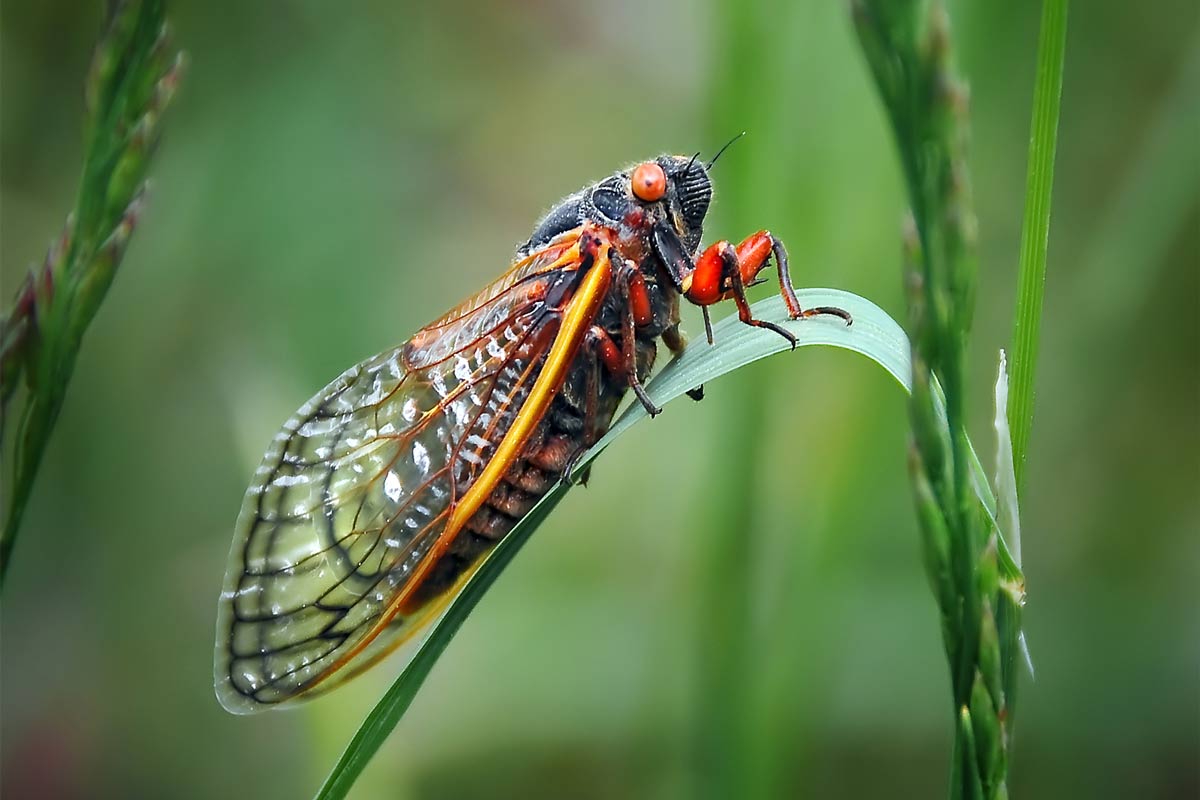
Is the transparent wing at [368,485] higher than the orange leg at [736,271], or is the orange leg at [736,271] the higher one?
the orange leg at [736,271]

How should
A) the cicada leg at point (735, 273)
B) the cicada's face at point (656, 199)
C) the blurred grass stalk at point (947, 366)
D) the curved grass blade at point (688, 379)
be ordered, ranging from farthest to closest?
1. the cicada's face at point (656, 199)
2. the cicada leg at point (735, 273)
3. the curved grass blade at point (688, 379)
4. the blurred grass stalk at point (947, 366)

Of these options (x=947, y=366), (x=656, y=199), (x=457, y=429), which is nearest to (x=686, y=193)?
(x=656, y=199)

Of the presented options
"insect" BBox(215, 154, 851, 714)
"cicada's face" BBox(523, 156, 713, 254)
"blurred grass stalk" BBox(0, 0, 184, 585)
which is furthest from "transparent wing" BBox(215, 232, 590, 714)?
"blurred grass stalk" BBox(0, 0, 184, 585)

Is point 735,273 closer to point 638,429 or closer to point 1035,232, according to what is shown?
point 1035,232

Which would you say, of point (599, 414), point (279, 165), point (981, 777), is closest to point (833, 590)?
point (599, 414)

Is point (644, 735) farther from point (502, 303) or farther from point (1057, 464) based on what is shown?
point (1057, 464)

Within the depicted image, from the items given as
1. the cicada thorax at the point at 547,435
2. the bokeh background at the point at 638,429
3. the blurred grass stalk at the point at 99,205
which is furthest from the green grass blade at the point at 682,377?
the blurred grass stalk at the point at 99,205

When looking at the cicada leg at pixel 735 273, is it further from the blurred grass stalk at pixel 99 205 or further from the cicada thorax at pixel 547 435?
the blurred grass stalk at pixel 99 205
